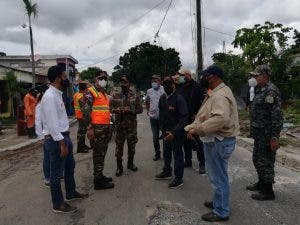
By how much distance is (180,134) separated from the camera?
7168 millimetres

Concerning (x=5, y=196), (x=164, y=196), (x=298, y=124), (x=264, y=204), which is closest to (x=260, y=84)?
(x=264, y=204)

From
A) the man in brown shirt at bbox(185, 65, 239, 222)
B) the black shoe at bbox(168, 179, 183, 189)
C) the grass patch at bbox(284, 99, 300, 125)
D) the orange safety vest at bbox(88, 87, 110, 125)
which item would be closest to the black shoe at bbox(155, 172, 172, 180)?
the black shoe at bbox(168, 179, 183, 189)

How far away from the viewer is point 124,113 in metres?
8.16

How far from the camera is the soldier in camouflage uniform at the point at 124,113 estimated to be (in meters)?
8.17

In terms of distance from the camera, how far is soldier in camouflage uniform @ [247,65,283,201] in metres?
6.27

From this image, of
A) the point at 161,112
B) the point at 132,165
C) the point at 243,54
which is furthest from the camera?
the point at 243,54

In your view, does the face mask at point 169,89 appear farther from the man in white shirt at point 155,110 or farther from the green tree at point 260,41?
the green tree at point 260,41

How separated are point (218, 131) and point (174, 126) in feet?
6.77

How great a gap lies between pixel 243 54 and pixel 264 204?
3172 cm

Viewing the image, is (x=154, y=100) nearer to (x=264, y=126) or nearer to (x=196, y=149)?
(x=196, y=149)

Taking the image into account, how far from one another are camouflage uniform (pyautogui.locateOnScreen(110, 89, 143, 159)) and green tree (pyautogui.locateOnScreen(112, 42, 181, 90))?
51.4 metres

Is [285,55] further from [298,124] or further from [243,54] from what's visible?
[298,124]

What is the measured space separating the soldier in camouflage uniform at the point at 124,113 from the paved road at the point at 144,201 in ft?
2.00

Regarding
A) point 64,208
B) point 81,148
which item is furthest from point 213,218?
point 81,148
